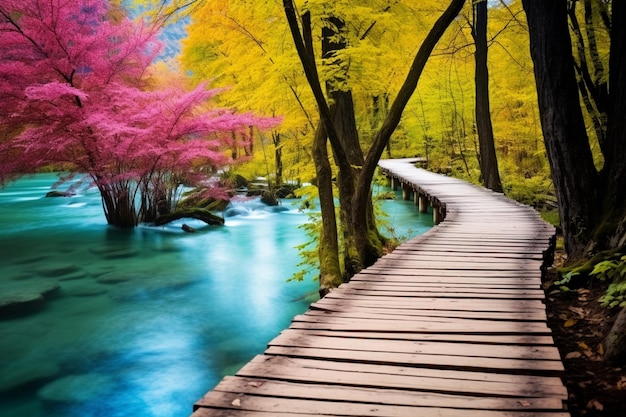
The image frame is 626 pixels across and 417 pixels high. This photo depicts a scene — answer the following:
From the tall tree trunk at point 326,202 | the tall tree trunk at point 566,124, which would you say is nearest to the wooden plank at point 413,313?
the tall tree trunk at point 566,124

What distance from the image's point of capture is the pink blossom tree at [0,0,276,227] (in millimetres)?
10383

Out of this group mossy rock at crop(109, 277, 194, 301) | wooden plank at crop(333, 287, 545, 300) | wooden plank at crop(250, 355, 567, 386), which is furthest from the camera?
mossy rock at crop(109, 277, 194, 301)

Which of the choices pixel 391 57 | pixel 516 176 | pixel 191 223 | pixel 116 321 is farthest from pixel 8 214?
pixel 516 176

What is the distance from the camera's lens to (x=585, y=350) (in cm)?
321

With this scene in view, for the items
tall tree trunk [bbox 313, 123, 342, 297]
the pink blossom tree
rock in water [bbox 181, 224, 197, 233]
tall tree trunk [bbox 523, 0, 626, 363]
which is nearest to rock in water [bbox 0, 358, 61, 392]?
tall tree trunk [bbox 313, 123, 342, 297]

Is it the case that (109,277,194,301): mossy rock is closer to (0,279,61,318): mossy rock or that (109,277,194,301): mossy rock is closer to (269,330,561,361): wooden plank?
(0,279,61,318): mossy rock

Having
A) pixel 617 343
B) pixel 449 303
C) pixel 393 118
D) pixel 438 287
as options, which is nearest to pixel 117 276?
pixel 393 118

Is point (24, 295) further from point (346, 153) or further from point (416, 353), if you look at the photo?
point (416, 353)

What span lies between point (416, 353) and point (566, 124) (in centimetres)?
314

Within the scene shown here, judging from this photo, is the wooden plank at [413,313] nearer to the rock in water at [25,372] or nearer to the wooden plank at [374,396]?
the wooden plank at [374,396]

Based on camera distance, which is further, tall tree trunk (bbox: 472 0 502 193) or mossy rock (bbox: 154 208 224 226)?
mossy rock (bbox: 154 208 224 226)

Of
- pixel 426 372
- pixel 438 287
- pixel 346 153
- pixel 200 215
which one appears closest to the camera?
pixel 426 372

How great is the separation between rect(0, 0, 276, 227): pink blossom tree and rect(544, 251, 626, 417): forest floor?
8591 millimetres

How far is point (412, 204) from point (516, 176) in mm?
4349
